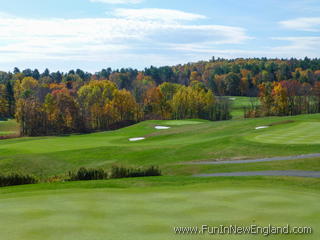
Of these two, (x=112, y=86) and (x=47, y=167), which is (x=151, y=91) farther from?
(x=47, y=167)

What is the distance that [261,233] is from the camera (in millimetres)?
9852

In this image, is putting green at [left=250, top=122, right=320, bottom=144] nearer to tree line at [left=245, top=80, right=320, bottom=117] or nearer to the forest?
the forest

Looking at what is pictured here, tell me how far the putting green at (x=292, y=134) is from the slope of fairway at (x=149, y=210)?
18.0 metres

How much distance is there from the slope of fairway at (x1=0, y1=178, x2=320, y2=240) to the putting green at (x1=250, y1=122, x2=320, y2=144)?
59.2 feet

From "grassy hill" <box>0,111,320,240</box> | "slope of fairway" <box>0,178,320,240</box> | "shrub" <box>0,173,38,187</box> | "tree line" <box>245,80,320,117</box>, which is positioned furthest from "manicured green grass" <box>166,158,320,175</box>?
"tree line" <box>245,80,320,117</box>

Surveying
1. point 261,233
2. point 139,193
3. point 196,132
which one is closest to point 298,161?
point 139,193

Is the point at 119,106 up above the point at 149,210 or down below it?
below

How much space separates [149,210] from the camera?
39.8 feet

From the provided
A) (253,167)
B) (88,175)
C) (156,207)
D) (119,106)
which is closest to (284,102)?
(119,106)

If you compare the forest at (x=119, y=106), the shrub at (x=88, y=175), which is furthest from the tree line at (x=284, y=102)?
the shrub at (x=88, y=175)

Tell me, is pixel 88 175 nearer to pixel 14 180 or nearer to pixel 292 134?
pixel 14 180

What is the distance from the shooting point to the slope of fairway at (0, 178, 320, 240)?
10094mm

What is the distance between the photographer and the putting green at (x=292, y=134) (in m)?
32.9

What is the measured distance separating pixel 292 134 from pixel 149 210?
1077 inches
